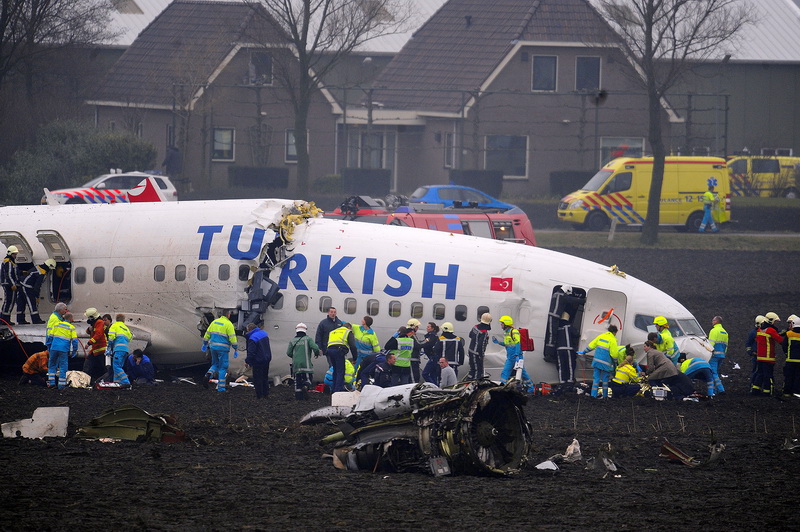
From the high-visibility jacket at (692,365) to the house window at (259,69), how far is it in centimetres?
4072

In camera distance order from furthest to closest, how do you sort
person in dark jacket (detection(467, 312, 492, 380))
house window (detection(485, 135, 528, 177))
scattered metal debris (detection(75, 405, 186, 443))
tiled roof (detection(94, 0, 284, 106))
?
tiled roof (detection(94, 0, 284, 106)) → house window (detection(485, 135, 528, 177)) → person in dark jacket (detection(467, 312, 492, 380)) → scattered metal debris (detection(75, 405, 186, 443))

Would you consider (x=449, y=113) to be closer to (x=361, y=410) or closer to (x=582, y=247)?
(x=582, y=247)

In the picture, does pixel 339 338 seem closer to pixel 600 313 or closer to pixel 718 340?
pixel 600 313

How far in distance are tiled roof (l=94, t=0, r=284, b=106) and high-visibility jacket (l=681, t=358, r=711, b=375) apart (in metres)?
41.0

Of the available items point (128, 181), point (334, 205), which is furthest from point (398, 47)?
point (128, 181)

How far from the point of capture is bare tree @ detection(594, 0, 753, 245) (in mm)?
47625

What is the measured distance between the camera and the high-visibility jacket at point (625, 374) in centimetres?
2530

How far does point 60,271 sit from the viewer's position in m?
26.4

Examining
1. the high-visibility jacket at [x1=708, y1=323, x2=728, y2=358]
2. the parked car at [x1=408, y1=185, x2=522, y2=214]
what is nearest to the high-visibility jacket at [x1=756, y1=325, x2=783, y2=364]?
the high-visibility jacket at [x1=708, y1=323, x2=728, y2=358]

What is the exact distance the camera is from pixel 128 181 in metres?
51.5

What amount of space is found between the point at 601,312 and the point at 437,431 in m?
9.22

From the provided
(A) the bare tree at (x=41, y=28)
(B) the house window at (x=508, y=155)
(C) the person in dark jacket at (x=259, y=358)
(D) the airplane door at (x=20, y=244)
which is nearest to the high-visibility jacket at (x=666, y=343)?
(C) the person in dark jacket at (x=259, y=358)

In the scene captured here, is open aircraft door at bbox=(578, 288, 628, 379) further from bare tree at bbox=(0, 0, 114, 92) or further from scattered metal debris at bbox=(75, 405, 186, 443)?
bare tree at bbox=(0, 0, 114, 92)

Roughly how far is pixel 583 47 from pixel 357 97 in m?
15.9
